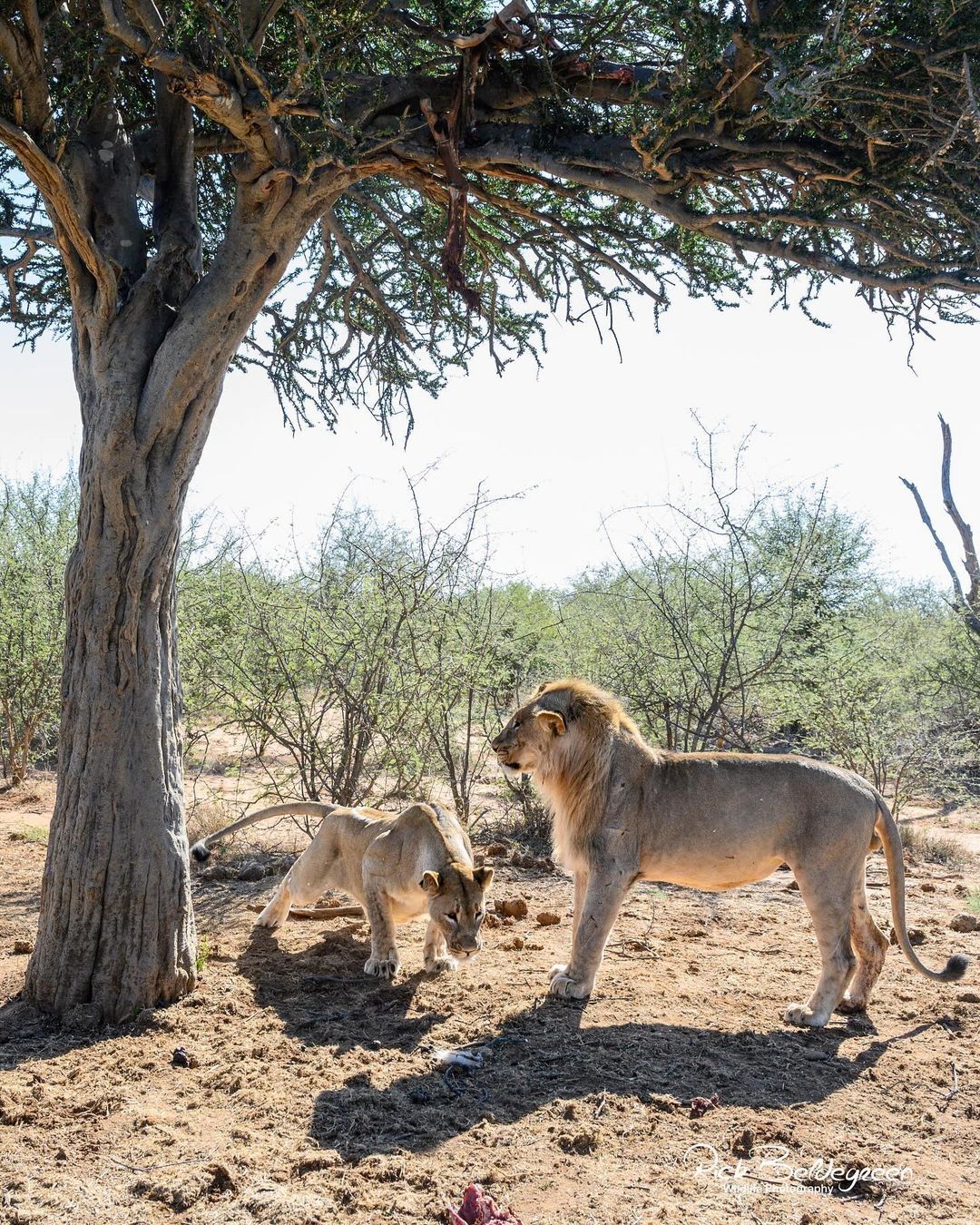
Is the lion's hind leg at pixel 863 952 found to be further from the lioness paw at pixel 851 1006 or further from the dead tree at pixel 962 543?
the dead tree at pixel 962 543

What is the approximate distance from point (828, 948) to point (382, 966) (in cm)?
272

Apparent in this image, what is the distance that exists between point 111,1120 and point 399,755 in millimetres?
5582

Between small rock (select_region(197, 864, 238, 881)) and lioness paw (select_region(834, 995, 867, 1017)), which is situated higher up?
small rock (select_region(197, 864, 238, 881))

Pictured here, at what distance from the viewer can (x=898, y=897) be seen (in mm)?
5805

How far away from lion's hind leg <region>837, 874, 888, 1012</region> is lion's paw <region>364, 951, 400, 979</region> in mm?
2726

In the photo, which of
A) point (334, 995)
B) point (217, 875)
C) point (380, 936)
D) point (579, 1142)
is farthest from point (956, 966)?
point (217, 875)

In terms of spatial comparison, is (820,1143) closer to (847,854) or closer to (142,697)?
(847,854)

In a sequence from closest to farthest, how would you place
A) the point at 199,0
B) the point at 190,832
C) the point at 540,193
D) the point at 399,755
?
the point at 199,0 < the point at 540,193 < the point at 399,755 < the point at 190,832

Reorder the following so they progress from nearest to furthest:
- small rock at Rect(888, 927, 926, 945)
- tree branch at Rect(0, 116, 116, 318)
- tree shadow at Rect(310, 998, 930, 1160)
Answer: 1. tree shadow at Rect(310, 998, 930, 1160)
2. tree branch at Rect(0, 116, 116, 318)
3. small rock at Rect(888, 927, 926, 945)

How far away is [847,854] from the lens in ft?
19.2

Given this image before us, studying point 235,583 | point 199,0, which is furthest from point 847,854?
point 235,583

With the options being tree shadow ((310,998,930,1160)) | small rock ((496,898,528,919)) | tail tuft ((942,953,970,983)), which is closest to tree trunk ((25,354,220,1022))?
tree shadow ((310,998,930,1160))

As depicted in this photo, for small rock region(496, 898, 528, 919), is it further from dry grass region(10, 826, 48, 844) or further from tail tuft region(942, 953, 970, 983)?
dry grass region(10, 826, 48, 844)

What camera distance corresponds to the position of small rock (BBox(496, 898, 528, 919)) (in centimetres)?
785
